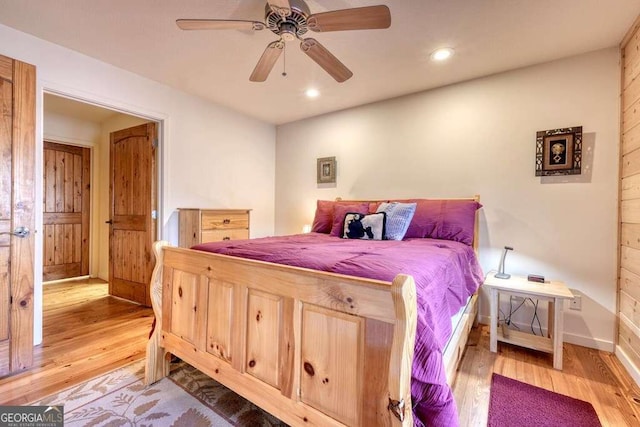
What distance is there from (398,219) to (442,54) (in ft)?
4.63

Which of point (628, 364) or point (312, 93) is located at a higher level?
point (312, 93)

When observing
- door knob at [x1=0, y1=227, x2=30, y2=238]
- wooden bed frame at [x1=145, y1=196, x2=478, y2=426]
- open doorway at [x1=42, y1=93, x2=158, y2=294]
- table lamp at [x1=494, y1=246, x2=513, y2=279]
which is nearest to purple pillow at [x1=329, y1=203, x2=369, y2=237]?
table lamp at [x1=494, y1=246, x2=513, y2=279]

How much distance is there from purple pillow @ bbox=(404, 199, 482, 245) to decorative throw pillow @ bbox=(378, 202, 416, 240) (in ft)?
0.43

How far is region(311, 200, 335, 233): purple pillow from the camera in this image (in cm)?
317

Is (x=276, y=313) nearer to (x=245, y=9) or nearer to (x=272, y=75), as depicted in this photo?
(x=245, y=9)

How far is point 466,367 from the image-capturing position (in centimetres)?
196

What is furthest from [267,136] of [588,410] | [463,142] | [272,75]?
[588,410]

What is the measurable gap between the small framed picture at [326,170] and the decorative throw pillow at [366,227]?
3.95 ft

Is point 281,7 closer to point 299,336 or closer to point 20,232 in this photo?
point 299,336

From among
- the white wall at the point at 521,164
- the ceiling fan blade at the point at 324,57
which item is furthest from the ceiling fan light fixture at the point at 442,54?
the ceiling fan blade at the point at 324,57

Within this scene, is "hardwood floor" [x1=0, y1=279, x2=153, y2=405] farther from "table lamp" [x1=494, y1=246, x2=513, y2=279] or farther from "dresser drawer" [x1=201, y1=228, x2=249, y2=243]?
"table lamp" [x1=494, y1=246, x2=513, y2=279]

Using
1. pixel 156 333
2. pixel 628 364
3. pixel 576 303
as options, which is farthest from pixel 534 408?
pixel 156 333

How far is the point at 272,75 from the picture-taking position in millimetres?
2729

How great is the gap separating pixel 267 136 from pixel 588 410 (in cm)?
420
